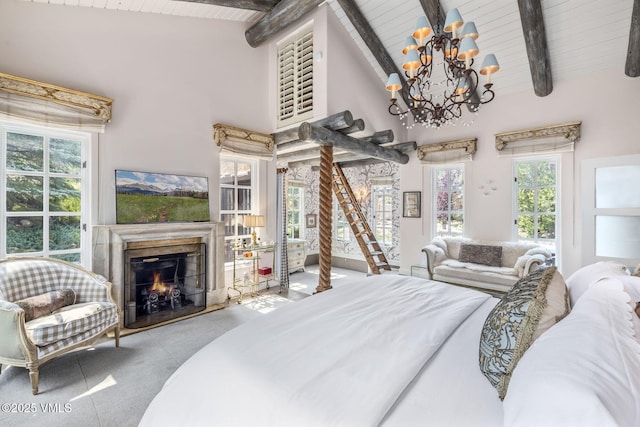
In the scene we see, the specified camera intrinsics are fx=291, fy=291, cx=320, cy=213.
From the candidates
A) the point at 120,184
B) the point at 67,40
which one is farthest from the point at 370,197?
the point at 67,40

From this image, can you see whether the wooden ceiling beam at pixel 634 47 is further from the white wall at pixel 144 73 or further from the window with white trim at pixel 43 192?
the window with white trim at pixel 43 192

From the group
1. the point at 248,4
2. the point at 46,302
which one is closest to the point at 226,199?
the point at 46,302

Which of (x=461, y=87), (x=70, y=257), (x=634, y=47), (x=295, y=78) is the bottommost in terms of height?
(x=70, y=257)

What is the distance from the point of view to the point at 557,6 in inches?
141

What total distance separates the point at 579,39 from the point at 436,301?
4400 millimetres

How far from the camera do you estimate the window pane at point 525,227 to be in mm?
4836

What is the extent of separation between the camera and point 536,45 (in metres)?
3.84

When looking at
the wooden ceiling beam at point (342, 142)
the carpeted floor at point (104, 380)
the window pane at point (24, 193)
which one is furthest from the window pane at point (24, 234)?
the wooden ceiling beam at point (342, 142)

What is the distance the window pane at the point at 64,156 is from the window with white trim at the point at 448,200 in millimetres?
5592

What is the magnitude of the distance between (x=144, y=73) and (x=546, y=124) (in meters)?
5.83

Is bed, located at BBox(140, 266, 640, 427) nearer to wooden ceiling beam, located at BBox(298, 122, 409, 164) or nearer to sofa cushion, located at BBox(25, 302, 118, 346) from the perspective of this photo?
sofa cushion, located at BBox(25, 302, 118, 346)

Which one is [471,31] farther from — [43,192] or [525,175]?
[43,192]

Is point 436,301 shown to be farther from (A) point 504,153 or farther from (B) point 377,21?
(B) point 377,21

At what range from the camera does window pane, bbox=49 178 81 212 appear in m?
3.11
